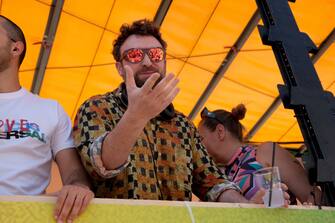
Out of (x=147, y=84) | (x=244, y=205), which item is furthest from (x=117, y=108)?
(x=244, y=205)

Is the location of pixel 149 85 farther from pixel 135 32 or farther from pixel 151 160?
pixel 135 32

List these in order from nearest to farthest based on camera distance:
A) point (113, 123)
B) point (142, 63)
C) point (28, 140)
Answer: point (28, 140), point (113, 123), point (142, 63)

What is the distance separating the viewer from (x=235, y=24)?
9102 millimetres

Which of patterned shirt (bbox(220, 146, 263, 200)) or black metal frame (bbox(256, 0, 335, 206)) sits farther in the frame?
patterned shirt (bbox(220, 146, 263, 200))

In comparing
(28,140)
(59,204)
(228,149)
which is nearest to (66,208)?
(59,204)

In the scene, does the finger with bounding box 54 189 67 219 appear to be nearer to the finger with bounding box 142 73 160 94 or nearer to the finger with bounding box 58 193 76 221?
the finger with bounding box 58 193 76 221

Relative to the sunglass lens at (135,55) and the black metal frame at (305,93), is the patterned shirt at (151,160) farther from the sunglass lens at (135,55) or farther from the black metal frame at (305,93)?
the black metal frame at (305,93)

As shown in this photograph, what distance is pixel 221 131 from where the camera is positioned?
331 cm

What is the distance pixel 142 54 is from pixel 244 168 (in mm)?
906

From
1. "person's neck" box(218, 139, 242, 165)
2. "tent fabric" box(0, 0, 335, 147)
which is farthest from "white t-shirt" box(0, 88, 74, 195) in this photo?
"tent fabric" box(0, 0, 335, 147)

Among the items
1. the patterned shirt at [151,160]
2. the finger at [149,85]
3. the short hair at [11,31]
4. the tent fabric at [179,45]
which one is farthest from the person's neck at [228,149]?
the tent fabric at [179,45]

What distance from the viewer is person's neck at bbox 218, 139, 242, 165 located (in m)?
3.22

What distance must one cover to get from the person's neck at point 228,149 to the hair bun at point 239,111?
17cm

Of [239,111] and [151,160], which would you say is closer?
[151,160]
